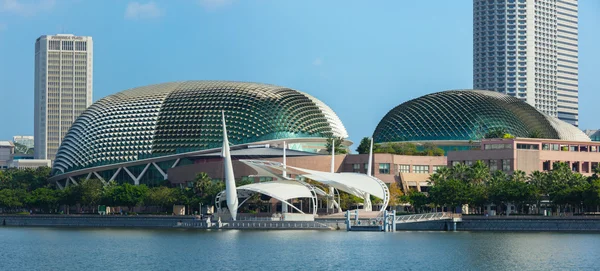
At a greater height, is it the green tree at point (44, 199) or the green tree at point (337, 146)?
the green tree at point (337, 146)

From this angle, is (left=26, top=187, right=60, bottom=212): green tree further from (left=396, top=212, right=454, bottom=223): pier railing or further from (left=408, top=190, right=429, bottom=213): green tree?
(left=396, top=212, right=454, bottom=223): pier railing

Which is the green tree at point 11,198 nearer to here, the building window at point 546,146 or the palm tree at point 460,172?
the palm tree at point 460,172

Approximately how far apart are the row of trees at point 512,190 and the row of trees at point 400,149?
990 inches

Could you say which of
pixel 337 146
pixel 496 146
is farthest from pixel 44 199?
pixel 496 146

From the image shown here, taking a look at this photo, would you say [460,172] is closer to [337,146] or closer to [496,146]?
[496,146]

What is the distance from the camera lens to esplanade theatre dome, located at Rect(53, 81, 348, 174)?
160 m

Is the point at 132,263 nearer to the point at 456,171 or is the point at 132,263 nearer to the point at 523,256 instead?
the point at 523,256

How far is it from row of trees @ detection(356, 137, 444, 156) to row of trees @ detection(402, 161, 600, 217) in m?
25.1

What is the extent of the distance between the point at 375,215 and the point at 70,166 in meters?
68.9

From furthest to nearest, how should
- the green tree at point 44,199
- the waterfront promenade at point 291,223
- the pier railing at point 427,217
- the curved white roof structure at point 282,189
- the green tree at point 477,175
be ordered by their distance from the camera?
the green tree at point 44,199 < the green tree at point 477,175 < the curved white roof structure at point 282,189 < the pier railing at point 427,217 < the waterfront promenade at point 291,223

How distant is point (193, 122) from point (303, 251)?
267 feet

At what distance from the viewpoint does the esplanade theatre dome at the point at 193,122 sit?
525ft

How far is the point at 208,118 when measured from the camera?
530ft

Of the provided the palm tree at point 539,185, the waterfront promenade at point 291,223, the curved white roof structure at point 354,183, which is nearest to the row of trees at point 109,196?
the waterfront promenade at point 291,223
